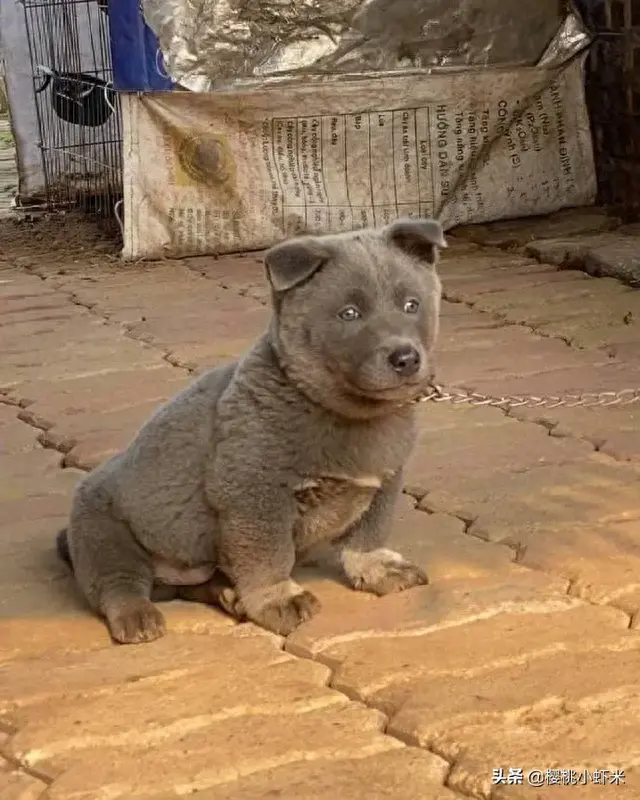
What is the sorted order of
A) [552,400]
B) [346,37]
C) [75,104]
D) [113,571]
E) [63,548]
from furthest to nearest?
[75,104]
[346,37]
[552,400]
[63,548]
[113,571]

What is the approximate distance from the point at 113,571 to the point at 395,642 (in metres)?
0.71

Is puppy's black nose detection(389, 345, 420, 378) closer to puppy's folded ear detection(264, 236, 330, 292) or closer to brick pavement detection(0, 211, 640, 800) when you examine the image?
puppy's folded ear detection(264, 236, 330, 292)

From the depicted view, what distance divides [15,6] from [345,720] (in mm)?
7693

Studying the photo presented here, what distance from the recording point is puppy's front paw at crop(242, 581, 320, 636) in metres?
3.16

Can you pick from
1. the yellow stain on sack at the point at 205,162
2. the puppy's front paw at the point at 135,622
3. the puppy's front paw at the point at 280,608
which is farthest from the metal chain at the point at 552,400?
the yellow stain on sack at the point at 205,162

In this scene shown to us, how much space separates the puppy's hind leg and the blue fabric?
4.41 metres

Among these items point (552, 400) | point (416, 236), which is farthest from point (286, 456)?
point (552, 400)

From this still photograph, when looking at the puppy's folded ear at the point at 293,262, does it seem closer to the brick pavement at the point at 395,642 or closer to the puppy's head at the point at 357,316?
the puppy's head at the point at 357,316

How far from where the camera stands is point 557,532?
146 inches

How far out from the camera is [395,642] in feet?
10.1

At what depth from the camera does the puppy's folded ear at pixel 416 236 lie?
316 centimetres

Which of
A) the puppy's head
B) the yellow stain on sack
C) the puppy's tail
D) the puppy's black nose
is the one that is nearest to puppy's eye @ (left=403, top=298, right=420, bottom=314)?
the puppy's head

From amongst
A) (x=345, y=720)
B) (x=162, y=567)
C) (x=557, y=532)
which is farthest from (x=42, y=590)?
(x=557, y=532)

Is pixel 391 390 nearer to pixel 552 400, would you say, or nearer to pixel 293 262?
pixel 293 262
